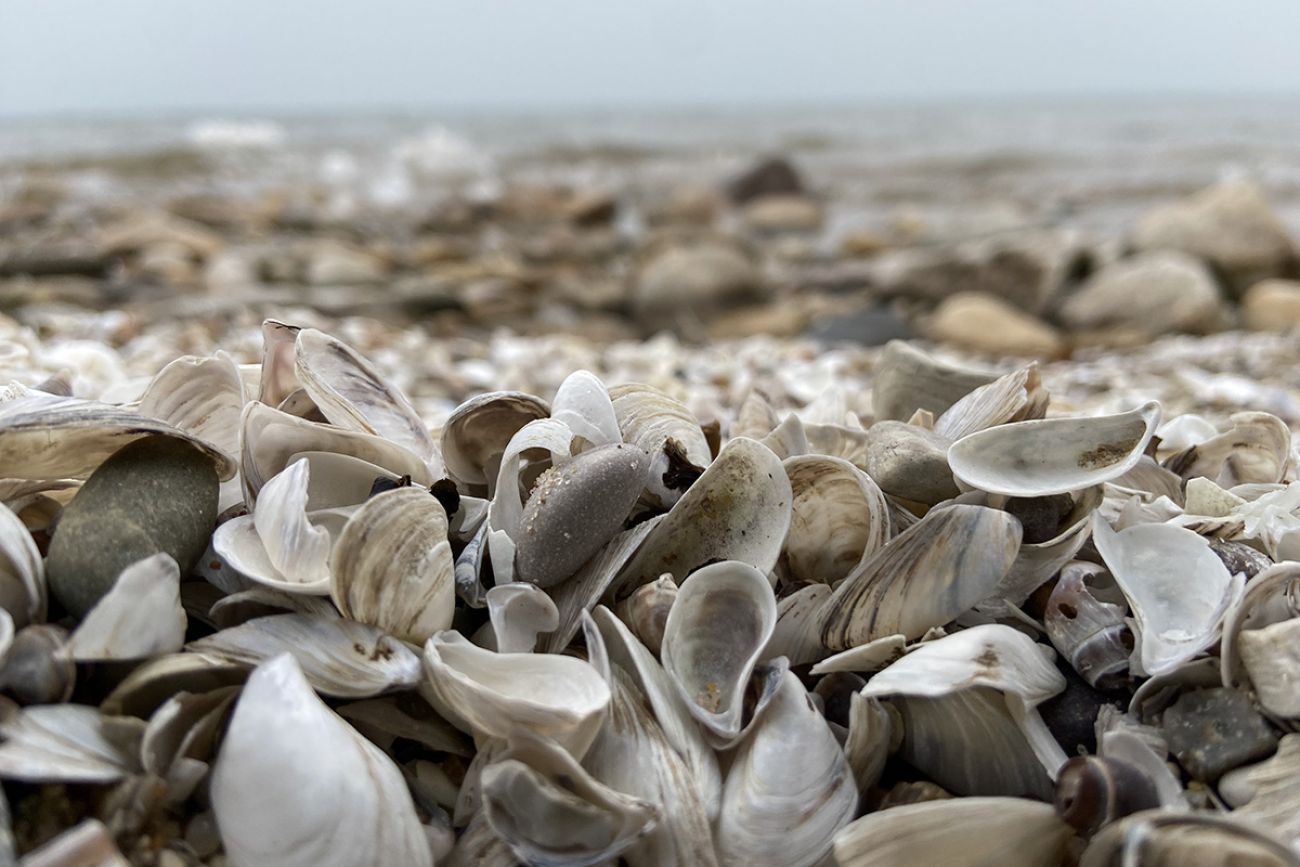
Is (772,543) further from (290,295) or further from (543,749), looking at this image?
(290,295)

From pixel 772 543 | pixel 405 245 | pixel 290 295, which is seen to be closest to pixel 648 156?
pixel 405 245

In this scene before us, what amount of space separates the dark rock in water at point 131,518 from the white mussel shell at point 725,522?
56 centimetres

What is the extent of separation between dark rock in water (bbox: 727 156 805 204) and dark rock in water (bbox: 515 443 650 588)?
1469 cm


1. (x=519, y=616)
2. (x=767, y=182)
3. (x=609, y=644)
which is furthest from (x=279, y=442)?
(x=767, y=182)

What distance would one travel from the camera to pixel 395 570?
123cm

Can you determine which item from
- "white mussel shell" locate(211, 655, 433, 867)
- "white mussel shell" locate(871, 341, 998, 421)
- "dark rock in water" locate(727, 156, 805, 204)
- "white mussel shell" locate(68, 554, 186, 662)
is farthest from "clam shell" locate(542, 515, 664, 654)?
"dark rock in water" locate(727, 156, 805, 204)

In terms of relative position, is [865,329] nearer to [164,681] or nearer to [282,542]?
[282,542]

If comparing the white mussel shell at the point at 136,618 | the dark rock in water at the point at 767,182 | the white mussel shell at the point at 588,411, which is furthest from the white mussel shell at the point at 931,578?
the dark rock in water at the point at 767,182

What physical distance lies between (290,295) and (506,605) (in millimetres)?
5410

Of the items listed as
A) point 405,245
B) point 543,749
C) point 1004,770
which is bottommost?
point 405,245

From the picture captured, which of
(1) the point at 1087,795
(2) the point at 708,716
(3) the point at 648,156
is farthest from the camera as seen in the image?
(3) the point at 648,156

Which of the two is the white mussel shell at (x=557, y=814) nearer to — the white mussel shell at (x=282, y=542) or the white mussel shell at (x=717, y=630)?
the white mussel shell at (x=717, y=630)

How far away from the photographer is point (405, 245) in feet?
36.6

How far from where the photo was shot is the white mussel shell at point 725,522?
4.70ft
